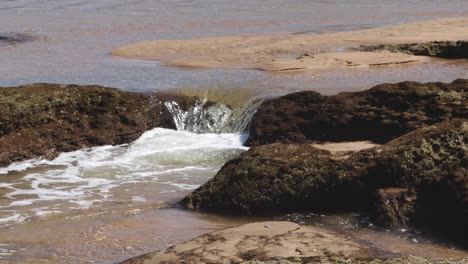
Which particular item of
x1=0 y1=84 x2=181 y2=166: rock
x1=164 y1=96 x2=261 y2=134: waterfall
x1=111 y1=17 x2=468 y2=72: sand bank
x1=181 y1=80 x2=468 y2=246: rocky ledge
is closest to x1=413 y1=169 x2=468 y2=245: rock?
x1=181 y1=80 x2=468 y2=246: rocky ledge

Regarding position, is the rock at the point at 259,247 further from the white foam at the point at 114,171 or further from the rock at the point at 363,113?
the rock at the point at 363,113

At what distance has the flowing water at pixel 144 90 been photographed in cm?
681

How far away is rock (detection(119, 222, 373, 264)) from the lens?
5.48 meters

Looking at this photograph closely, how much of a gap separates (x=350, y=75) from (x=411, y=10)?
8.82 m

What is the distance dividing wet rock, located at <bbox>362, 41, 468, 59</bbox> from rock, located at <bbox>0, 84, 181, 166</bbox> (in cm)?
549

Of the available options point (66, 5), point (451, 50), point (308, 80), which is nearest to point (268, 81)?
point (308, 80)

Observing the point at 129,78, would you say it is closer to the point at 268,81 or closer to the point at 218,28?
the point at 268,81

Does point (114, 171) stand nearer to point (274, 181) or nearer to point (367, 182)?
point (274, 181)

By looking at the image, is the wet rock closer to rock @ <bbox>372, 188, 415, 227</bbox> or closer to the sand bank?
the sand bank

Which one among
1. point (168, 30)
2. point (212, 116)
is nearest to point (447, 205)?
point (212, 116)

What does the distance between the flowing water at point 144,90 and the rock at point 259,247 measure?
53cm

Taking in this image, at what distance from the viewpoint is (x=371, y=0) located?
2309 cm

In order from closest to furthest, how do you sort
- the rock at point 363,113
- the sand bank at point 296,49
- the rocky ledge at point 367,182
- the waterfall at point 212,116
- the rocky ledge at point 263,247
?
the rocky ledge at point 263,247
the rocky ledge at point 367,182
the rock at point 363,113
the waterfall at point 212,116
the sand bank at point 296,49

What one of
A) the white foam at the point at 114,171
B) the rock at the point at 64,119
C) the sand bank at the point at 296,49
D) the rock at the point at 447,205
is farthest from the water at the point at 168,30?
the rock at the point at 447,205
